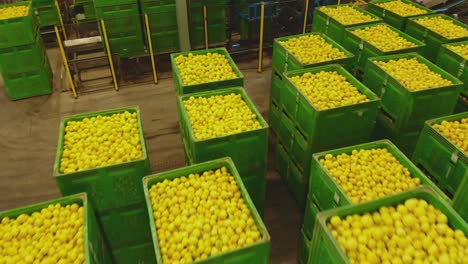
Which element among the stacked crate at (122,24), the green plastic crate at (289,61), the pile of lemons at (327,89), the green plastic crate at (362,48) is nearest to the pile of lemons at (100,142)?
the pile of lemons at (327,89)

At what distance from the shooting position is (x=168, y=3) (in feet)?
28.0

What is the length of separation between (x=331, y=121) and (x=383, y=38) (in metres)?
2.83

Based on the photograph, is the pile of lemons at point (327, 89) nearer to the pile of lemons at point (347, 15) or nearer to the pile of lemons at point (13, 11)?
the pile of lemons at point (347, 15)

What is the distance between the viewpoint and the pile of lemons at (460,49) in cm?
575

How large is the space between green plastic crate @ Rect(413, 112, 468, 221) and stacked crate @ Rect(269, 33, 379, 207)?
678 millimetres

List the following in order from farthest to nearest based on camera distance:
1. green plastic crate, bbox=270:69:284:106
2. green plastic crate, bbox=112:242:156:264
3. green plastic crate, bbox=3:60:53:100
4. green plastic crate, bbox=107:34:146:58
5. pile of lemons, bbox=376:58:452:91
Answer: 1. green plastic crate, bbox=107:34:146:58
2. green plastic crate, bbox=3:60:53:100
3. green plastic crate, bbox=270:69:284:106
4. pile of lemons, bbox=376:58:452:91
5. green plastic crate, bbox=112:242:156:264

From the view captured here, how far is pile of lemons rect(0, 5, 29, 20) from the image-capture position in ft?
25.3

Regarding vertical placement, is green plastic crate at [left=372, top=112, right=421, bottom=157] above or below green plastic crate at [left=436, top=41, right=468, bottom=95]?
below

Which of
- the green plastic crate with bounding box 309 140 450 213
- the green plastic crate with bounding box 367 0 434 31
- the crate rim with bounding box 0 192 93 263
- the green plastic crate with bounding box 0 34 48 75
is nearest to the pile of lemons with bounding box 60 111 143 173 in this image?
the crate rim with bounding box 0 192 93 263

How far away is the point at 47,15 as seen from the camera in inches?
401

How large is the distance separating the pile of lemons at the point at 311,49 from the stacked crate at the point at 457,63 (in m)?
1.66

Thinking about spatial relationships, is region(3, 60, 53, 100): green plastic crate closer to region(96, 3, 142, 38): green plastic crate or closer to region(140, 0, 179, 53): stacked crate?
region(96, 3, 142, 38): green plastic crate

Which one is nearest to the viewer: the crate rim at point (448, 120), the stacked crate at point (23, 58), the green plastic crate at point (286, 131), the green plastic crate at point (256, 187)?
the crate rim at point (448, 120)

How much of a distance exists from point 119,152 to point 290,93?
8.25 feet
